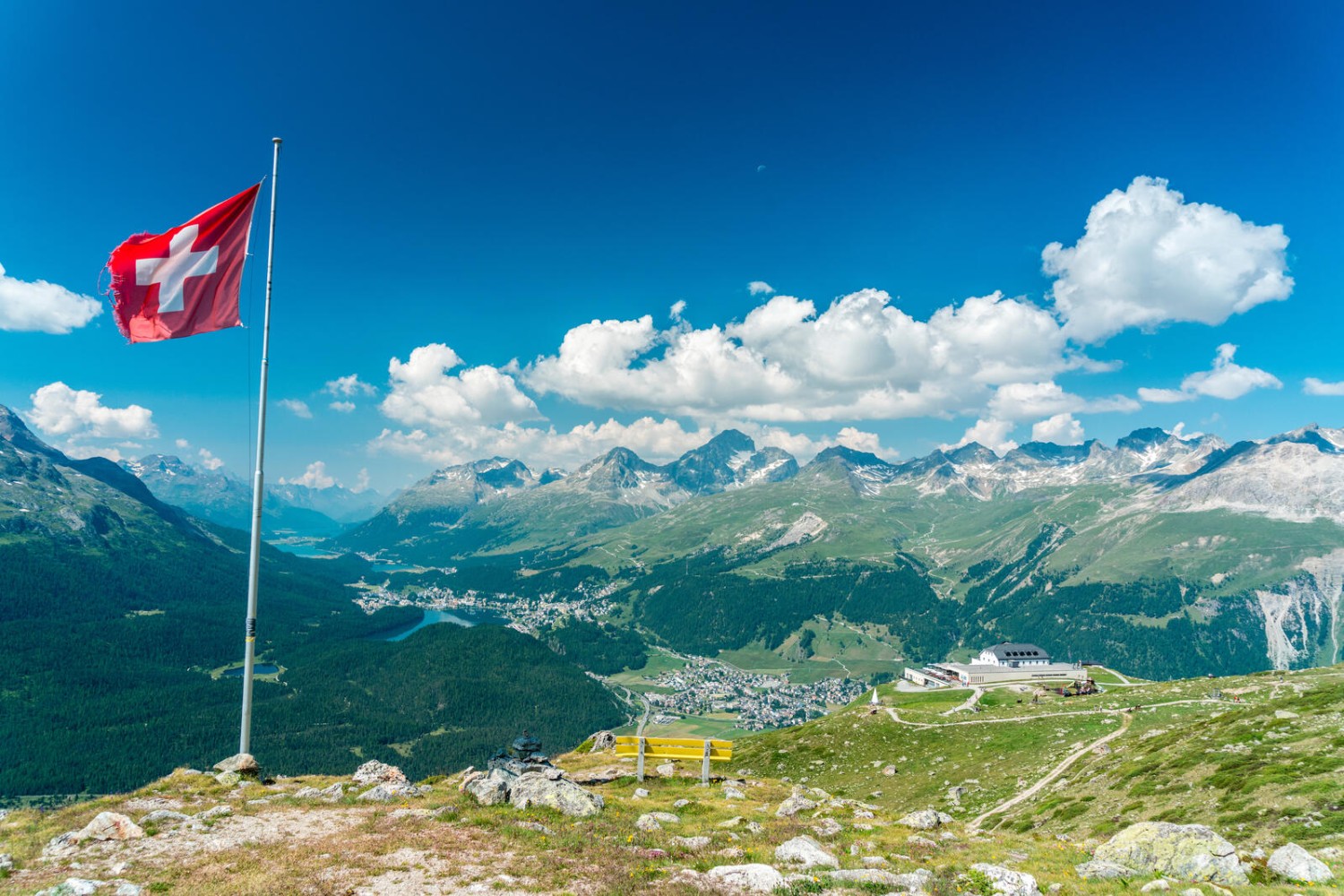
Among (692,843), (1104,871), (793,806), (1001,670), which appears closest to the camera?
(1104,871)

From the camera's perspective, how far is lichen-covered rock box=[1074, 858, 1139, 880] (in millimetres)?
20031

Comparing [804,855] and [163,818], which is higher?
[163,818]

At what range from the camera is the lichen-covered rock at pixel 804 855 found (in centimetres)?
2075

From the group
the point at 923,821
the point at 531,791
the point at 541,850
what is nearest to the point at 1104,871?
the point at 923,821

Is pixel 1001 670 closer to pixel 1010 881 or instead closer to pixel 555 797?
pixel 1010 881

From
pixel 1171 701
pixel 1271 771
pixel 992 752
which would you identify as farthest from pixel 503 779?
pixel 1171 701

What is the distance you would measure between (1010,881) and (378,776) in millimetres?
32008

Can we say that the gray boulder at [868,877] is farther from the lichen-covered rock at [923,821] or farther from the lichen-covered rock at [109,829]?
the lichen-covered rock at [109,829]

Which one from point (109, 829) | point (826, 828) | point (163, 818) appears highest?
point (109, 829)

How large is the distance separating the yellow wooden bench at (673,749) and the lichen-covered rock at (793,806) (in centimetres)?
613

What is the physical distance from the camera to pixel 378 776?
34.8 meters

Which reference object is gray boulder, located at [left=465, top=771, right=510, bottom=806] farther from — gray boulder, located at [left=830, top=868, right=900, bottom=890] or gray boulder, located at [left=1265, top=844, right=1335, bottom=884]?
gray boulder, located at [left=1265, top=844, right=1335, bottom=884]

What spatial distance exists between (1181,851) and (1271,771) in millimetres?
20294

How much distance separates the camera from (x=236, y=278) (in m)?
29.1
